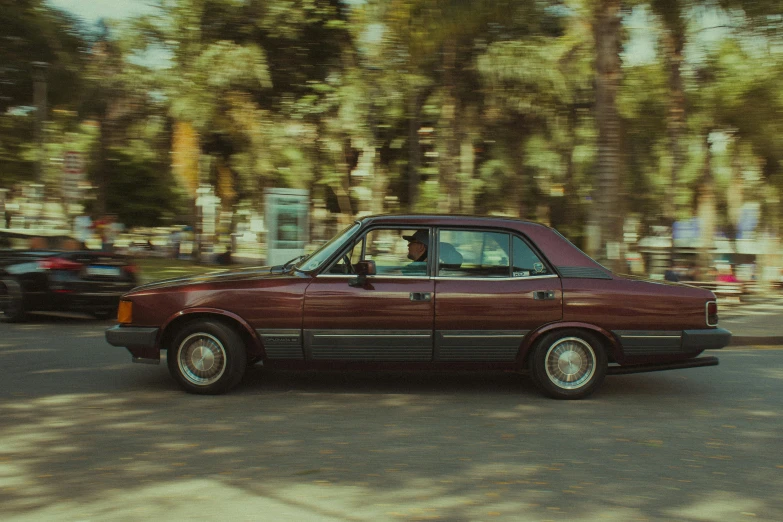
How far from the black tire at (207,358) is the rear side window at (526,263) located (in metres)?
2.45

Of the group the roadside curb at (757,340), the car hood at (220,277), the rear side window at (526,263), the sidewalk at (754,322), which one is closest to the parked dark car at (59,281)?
the car hood at (220,277)

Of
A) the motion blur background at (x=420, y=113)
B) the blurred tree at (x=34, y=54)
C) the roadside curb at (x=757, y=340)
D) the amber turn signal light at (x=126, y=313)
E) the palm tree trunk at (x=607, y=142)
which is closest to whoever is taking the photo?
the amber turn signal light at (x=126, y=313)

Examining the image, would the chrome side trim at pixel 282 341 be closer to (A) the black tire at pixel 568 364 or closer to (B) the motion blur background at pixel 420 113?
(A) the black tire at pixel 568 364

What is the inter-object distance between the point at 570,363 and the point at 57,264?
26.5 ft

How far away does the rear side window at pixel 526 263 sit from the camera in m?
7.20

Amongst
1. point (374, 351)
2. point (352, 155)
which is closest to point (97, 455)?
point (374, 351)

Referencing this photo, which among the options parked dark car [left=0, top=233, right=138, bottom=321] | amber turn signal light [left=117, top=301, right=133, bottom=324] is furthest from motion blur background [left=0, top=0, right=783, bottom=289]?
amber turn signal light [left=117, top=301, right=133, bottom=324]

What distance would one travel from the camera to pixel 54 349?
9641 mm

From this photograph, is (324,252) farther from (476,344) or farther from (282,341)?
(476,344)

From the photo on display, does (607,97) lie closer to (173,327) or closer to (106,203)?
(173,327)

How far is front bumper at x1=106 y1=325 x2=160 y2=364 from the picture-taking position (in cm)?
712

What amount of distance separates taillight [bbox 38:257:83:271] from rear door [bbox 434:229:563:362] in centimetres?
706

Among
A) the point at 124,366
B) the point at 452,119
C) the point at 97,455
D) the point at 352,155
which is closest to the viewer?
the point at 97,455

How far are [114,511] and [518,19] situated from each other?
11905mm
